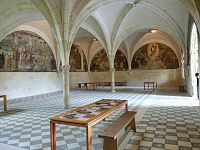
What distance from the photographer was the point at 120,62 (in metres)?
21.9

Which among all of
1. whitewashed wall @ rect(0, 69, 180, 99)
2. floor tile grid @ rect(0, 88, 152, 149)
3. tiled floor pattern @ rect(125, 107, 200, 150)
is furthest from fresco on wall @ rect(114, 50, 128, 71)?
floor tile grid @ rect(0, 88, 152, 149)

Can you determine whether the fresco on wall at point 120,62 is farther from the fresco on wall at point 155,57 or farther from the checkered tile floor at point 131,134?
the checkered tile floor at point 131,134

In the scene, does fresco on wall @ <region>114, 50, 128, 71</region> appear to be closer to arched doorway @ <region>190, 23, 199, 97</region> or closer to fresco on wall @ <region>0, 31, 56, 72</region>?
fresco on wall @ <region>0, 31, 56, 72</region>

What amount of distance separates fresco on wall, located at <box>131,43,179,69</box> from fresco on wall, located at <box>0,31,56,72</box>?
33.2 ft

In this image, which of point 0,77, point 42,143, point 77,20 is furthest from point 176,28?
point 0,77

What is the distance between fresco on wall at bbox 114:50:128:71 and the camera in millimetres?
21562

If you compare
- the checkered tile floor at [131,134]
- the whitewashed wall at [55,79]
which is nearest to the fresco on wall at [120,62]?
the whitewashed wall at [55,79]

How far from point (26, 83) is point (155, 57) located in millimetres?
13848

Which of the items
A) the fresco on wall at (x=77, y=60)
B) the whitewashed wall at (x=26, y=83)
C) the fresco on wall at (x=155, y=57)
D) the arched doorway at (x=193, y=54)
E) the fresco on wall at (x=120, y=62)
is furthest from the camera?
the fresco on wall at (x=120, y=62)

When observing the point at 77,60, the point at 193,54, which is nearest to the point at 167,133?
the point at 193,54

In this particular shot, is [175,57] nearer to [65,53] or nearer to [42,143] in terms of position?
[65,53]

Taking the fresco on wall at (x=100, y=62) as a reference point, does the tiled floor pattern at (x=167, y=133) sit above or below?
below

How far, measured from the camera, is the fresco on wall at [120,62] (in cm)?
2156

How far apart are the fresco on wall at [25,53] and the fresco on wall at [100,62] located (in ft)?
25.7
